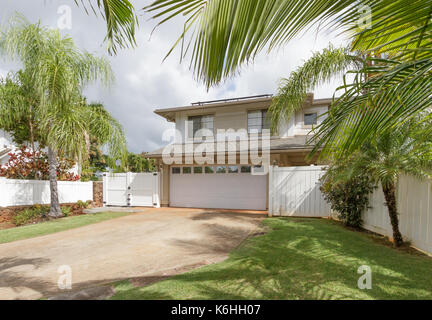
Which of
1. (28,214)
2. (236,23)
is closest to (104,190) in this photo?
(28,214)

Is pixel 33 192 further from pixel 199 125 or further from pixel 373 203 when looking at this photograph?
pixel 373 203

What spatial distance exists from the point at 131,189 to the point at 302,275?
11.4 meters

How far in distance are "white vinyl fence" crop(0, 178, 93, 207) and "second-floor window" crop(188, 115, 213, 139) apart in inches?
262

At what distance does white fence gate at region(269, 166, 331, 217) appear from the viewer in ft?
28.8

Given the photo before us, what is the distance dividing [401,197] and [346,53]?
157 inches

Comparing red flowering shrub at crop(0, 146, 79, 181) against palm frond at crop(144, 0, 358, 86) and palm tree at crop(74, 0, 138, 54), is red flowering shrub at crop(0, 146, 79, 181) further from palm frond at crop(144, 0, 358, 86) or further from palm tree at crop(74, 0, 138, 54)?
palm frond at crop(144, 0, 358, 86)

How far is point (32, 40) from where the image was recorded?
7.67 metres

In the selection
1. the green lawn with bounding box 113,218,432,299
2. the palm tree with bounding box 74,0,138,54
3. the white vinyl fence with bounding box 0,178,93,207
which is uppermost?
the palm tree with bounding box 74,0,138,54

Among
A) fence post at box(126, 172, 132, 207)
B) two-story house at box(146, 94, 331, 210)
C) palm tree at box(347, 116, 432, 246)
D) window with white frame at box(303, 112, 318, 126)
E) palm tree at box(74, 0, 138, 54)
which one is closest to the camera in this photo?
palm tree at box(74, 0, 138, 54)

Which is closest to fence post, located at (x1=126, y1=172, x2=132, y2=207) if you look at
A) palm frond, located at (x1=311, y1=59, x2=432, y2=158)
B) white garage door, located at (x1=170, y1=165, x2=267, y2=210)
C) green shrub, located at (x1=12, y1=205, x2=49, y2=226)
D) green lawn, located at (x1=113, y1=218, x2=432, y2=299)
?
white garage door, located at (x1=170, y1=165, x2=267, y2=210)

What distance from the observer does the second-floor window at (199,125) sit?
1356cm

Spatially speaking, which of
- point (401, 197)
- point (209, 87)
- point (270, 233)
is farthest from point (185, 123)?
point (209, 87)

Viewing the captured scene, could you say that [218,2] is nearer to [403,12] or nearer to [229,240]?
[403,12]

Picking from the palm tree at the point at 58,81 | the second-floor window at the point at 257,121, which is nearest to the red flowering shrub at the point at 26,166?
the palm tree at the point at 58,81
